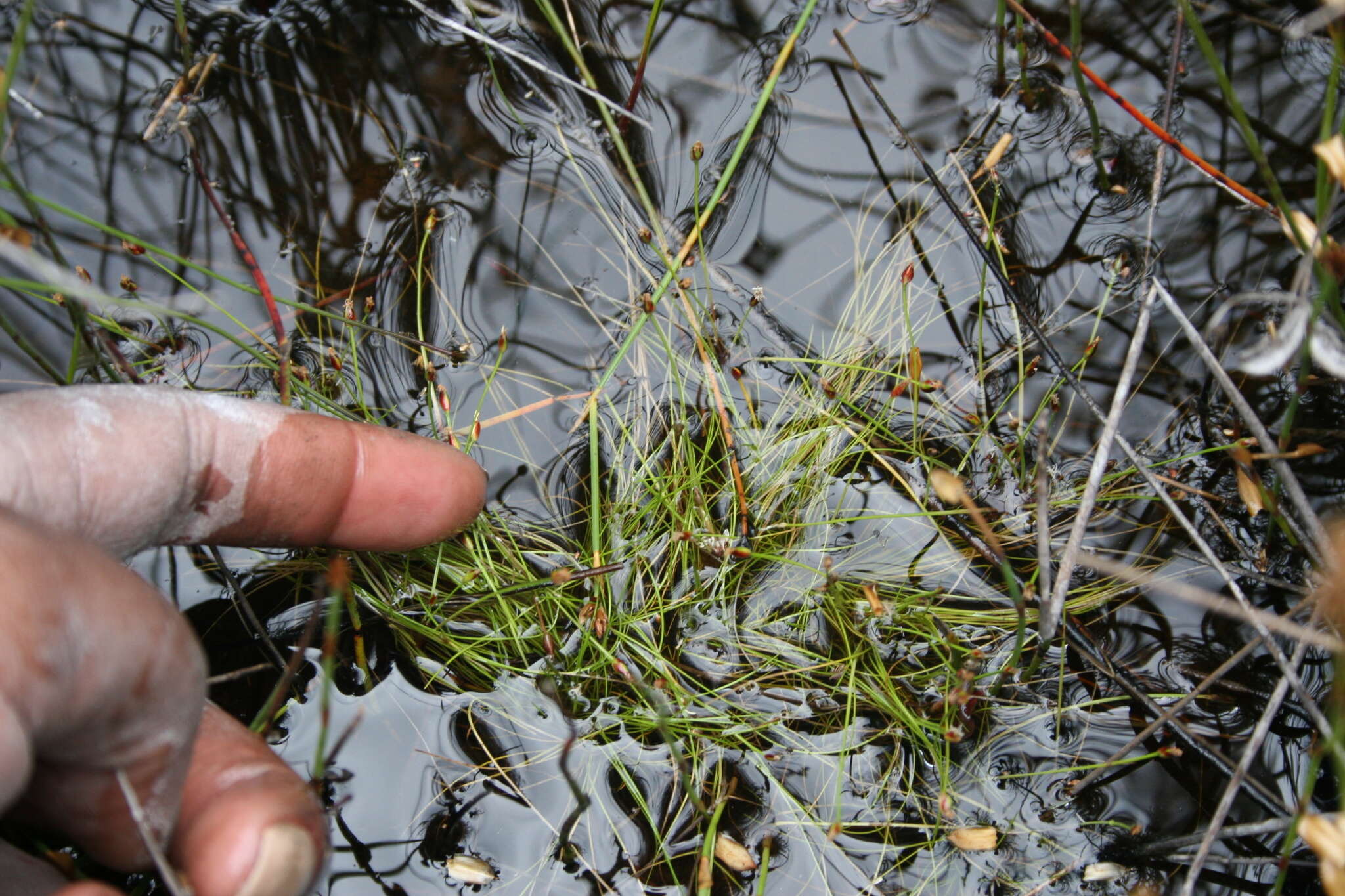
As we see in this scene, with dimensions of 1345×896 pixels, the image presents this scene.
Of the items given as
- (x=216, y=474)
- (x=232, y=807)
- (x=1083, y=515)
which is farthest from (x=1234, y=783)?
(x=216, y=474)

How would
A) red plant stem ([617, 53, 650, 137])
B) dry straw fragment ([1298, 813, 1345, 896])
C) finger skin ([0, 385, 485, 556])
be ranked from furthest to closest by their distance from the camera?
red plant stem ([617, 53, 650, 137]), finger skin ([0, 385, 485, 556]), dry straw fragment ([1298, 813, 1345, 896])

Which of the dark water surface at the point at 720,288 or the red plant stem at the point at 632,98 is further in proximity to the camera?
the red plant stem at the point at 632,98

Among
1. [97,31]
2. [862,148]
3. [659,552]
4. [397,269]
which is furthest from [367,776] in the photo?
[97,31]

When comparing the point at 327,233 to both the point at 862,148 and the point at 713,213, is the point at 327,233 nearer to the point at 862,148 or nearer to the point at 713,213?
the point at 713,213

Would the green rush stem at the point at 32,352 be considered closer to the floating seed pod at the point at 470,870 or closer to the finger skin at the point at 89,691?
the finger skin at the point at 89,691

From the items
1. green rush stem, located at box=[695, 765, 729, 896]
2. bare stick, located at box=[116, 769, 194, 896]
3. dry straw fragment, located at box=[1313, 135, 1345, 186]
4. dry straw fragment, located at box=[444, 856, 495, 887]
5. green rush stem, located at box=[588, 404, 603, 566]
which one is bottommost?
dry straw fragment, located at box=[444, 856, 495, 887]

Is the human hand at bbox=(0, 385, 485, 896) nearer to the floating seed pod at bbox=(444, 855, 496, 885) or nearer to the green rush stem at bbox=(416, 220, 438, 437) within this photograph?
the green rush stem at bbox=(416, 220, 438, 437)

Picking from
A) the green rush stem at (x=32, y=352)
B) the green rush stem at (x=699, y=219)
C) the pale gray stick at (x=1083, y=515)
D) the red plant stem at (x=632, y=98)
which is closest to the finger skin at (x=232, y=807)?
the green rush stem at (x=32, y=352)

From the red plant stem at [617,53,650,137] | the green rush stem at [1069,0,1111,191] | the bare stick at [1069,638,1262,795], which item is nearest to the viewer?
the bare stick at [1069,638,1262,795]

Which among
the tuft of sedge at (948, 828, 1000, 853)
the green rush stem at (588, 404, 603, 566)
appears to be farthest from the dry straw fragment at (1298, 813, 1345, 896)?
the green rush stem at (588, 404, 603, 566)
